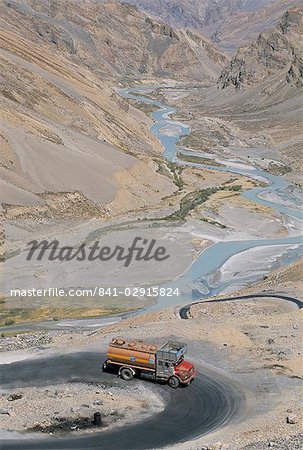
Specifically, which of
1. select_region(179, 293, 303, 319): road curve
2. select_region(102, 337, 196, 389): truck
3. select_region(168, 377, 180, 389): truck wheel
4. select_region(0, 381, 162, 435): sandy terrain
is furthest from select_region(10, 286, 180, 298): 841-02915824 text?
select_region(168, 377, 180, 389): truck wheel

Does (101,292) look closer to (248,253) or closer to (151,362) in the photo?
(248,253)

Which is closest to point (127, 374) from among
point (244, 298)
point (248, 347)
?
point (248, 347)

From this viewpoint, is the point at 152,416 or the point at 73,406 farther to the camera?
the point at 73,406

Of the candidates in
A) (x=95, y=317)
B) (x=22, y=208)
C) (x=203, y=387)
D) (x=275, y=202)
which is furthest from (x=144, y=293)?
(x=275, y=202)

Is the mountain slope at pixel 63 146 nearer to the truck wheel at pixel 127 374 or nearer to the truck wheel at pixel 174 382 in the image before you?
the truck wheel at pixel 127 374

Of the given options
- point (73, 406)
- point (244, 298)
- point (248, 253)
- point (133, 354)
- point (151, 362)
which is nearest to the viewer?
point (73, 406)

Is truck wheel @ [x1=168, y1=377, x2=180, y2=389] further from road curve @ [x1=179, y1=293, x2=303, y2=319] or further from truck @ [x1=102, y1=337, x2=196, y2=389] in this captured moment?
road curve @ [x1=179, y1=293, x2=303, y2=319]
